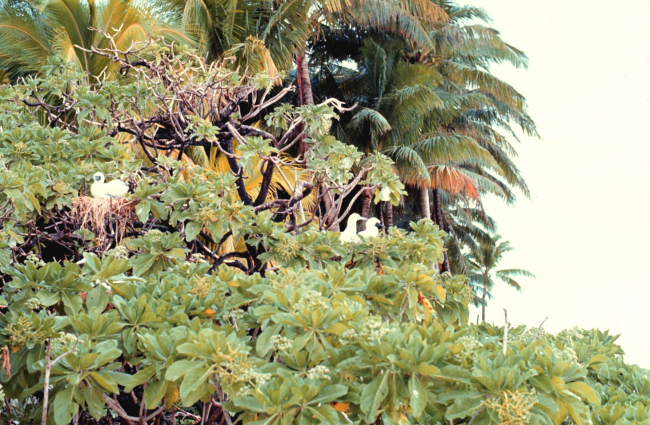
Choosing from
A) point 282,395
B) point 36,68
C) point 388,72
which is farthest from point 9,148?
point 388,72

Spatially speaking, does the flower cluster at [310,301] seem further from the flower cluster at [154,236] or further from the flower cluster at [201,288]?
the flower cluster at [154,236]

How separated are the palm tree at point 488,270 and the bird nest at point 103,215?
1940 centimetres

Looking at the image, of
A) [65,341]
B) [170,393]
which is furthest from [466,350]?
[65,341]

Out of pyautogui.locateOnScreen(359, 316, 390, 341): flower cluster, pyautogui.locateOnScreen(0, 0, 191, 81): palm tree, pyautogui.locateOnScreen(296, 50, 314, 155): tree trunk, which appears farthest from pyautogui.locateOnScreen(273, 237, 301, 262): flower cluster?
pyautogui.locateOnScreen(296, 50, 314, 155): tree trunk

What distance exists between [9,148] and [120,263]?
5.29 feet

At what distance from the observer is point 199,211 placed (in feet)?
8.64

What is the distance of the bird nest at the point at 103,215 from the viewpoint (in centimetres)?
314

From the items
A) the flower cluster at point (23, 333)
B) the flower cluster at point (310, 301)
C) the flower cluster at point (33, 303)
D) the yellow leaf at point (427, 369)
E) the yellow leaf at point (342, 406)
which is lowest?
the flower cluster at point (23, 333)

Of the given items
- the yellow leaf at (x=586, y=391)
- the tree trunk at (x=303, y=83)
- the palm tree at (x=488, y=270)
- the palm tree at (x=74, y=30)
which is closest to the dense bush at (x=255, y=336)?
the yellow leaf at (x=586, y=391)

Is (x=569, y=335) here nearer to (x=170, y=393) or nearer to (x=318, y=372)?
(x=318, y=372)

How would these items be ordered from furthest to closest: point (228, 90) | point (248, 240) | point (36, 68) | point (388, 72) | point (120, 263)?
point (388, 72) < point (36, 68) < point (228, 90) < point (248, 240) < point (120, 263)

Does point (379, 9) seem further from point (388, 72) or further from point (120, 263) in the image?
point (120, 263)

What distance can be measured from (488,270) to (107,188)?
21.9m

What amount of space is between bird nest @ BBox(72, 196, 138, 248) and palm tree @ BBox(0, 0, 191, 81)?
4.66 metres
